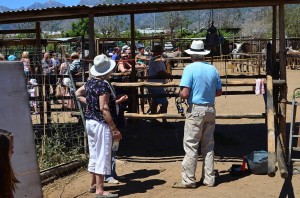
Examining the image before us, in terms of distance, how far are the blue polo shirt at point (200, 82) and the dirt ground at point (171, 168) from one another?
120 centimetres

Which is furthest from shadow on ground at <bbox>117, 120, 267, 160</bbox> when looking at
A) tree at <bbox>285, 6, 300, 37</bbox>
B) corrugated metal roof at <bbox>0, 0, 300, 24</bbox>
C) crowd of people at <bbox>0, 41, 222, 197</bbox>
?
tree at <bbox>285, 6, 300, 37</bbox>

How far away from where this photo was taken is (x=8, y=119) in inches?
187

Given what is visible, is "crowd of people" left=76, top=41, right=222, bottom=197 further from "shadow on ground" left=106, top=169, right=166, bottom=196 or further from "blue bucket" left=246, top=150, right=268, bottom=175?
"blue bucket" left=246, top=150, right=268, bottom=175

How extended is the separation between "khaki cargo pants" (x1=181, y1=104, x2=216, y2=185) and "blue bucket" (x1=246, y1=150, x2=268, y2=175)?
82 cm

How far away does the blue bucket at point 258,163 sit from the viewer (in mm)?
7422

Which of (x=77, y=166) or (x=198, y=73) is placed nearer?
(x=198, y=73)

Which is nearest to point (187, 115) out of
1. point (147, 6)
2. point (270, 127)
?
point (270, 127)

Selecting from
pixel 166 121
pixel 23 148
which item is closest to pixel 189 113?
pixel 23 148

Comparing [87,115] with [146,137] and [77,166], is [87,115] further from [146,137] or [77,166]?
[146,137]

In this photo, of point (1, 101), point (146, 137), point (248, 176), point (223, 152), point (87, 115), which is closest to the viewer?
point (1, 101)

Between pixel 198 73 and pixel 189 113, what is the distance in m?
0.54

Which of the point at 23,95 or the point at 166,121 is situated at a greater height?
the point at 23,95

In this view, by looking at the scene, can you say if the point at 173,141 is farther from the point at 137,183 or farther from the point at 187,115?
the point at 187,115

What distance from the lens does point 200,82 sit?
21.9 ft
